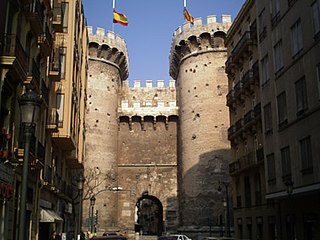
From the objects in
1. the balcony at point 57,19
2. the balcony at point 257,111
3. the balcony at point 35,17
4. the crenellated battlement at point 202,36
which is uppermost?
the crenellated battlement at point 202,36

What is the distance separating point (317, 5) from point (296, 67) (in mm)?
2607

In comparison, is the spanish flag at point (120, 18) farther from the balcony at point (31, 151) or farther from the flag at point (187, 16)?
the balcony at point (31, 151)

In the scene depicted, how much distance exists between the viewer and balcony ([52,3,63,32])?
20984 millimetres

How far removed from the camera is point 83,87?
3195cm

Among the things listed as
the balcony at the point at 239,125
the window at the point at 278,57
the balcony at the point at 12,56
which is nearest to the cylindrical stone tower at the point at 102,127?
the balcony at the point at 239,125

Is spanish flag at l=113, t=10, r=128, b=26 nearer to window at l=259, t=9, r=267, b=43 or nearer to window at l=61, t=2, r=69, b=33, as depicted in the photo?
window at l=61, t=2, r=69, b=33

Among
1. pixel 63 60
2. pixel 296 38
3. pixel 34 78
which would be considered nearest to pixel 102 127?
pixel 63 60

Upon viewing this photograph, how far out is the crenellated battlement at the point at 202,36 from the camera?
42.3 meters

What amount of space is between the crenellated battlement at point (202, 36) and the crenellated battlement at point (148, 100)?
5.05 meters

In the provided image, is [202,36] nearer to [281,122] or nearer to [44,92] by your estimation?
[281,122]

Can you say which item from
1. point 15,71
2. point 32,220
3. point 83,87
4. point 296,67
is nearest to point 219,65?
point 83,87

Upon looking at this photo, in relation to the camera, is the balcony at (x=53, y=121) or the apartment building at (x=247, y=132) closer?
the balcony at (x=53, y=121)

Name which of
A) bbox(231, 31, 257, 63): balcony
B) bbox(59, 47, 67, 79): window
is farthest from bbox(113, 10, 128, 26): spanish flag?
bbox(59, 47, 67, 79): window

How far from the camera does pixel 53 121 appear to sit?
20.9m
